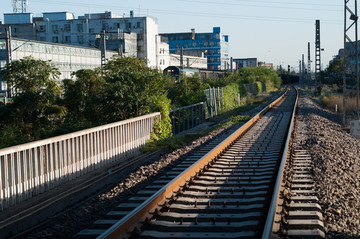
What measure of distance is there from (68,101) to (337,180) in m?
9.72

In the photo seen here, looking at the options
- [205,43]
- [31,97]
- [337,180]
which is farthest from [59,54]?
[205,43]

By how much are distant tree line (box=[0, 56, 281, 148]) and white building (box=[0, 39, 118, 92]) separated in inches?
1297

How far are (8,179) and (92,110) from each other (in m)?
7.65

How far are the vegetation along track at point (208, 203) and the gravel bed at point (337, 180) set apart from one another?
0.93 metres

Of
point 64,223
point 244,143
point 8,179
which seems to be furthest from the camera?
point 244,143

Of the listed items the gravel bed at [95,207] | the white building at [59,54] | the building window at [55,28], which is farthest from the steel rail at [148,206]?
the building window at [55,28]

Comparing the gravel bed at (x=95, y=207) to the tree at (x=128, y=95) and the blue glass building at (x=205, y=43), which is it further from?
the blue glass building at (x=205, y=43)

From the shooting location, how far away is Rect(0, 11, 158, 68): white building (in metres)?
95.2

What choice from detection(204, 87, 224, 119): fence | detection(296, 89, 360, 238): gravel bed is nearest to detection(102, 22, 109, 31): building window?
detection(204, 87, 224, 119): fence

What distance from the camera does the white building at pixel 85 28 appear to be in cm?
9525

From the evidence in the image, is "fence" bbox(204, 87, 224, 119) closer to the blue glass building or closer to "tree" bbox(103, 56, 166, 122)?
"tree" bbox(103, 56, 166, 122)

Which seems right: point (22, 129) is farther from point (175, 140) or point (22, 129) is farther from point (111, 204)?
point (111, 204)

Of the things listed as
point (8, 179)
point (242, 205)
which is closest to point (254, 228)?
point (242, 205)

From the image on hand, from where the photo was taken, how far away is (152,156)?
44.6 ft
